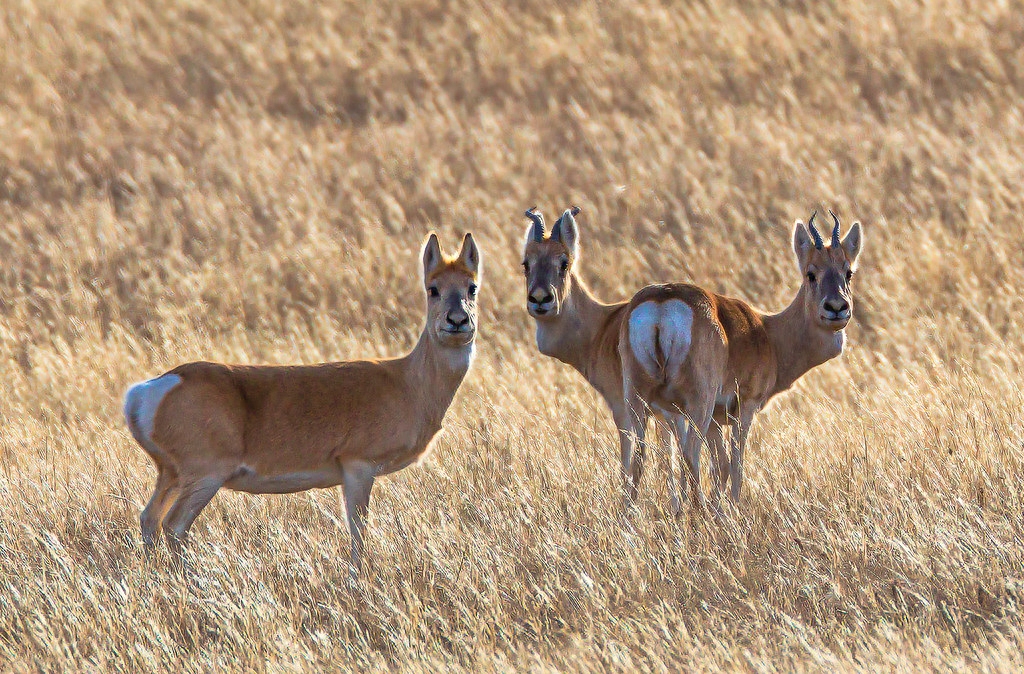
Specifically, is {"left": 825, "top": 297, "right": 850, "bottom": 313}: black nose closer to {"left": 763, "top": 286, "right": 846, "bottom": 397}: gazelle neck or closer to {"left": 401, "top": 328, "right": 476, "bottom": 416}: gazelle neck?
{"left": 763, "top": 286, "right": 846, "bottom": 397}: gazelle neck

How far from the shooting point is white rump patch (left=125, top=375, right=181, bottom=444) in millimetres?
6633

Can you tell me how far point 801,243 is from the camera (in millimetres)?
8352

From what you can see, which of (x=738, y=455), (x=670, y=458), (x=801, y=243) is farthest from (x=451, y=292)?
→ (x=801, y=243)

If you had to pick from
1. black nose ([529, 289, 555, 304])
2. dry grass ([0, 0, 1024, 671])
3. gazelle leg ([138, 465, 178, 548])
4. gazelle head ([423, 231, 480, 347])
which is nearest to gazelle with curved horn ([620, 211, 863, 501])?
dry grass ([0, 0, 1024, 671])

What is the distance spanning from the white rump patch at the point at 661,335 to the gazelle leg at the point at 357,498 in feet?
5.11

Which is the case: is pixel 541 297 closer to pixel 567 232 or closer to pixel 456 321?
pixel 567 232

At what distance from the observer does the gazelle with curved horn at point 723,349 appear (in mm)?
7242

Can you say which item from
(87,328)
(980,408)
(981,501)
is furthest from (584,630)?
(87,328)

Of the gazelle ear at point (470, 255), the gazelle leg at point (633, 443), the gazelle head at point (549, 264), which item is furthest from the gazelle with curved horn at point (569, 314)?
the gazelle ear at point (470, 255)

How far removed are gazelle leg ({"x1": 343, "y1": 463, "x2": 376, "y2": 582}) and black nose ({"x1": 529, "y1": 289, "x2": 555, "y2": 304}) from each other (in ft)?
5.39

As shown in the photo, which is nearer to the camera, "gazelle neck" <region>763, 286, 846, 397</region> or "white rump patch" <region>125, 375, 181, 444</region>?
"white rump patch" <region>125, 375, 181, 444</region>

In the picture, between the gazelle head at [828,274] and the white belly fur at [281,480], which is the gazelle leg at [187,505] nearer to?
the white belly fur at [281,480]

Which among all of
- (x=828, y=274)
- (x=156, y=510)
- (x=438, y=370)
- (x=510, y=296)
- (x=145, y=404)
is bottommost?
(x=156, y=510)

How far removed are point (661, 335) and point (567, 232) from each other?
4.76 ft
